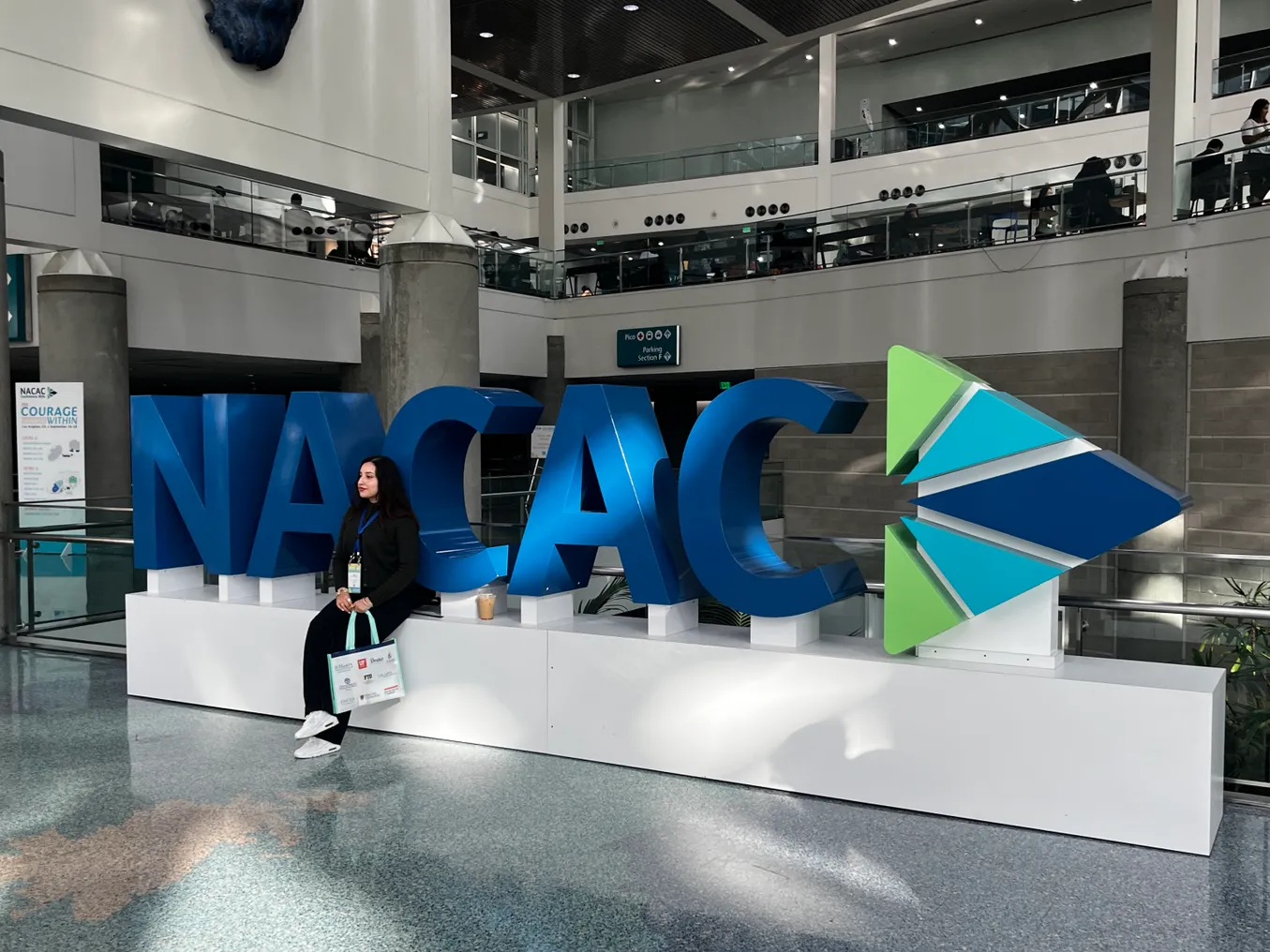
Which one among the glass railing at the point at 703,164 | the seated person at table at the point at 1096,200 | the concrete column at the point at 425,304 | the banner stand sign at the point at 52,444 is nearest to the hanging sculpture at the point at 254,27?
the concrete column at the point at 425,304

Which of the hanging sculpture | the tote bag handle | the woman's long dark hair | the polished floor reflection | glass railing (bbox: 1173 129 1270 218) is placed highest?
the hanging sculpture

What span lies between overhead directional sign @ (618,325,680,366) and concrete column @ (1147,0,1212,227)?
855 centimetres

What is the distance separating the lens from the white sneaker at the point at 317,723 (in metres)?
5.35

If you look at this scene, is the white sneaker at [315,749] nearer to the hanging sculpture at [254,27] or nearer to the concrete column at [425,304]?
the hanging sculpture at [254,27]

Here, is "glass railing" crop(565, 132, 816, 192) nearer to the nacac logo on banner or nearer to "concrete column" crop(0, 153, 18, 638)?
"concrete column" crop(0, 153, 18, 638)

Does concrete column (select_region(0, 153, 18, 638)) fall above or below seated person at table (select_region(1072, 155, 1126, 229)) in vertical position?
below

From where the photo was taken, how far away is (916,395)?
456cm

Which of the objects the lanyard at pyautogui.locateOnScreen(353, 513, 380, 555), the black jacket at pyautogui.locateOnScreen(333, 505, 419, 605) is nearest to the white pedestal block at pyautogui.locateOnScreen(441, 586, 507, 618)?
the black jacket at pyautogui.locateOnScreen(333, 505, 419, 605)

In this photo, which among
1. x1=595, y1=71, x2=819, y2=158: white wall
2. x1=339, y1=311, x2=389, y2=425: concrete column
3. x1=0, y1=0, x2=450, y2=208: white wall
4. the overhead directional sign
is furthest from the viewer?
x1=595, y1=71, x2=819, y2=158: white wall

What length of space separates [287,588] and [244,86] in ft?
18.9

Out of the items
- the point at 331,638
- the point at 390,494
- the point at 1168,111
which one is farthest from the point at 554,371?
the point at 331,638

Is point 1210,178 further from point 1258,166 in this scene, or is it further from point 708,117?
point 708,117

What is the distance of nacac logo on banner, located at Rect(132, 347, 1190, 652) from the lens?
435cm

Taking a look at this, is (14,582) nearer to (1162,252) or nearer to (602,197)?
(1162,252)
